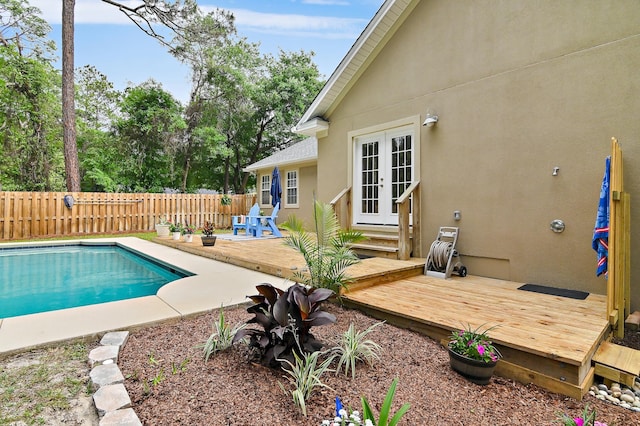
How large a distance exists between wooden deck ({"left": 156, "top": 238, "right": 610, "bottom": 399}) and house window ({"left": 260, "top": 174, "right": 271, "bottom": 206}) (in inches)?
342

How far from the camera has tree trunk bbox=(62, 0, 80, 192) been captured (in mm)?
11719

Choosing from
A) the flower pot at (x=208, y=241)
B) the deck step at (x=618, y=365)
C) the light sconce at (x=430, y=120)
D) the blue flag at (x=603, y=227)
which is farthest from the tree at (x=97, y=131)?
the deck step at (x=618, y=365)

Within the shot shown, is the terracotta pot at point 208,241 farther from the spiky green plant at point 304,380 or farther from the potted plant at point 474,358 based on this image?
the potted plant at point 474,358

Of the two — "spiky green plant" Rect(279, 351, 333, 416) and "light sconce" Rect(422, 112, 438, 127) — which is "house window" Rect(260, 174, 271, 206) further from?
"spiky green plant" Rect(279, 351, 333, 416)

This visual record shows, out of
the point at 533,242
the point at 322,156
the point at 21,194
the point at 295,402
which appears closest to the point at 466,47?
the point at 533,242

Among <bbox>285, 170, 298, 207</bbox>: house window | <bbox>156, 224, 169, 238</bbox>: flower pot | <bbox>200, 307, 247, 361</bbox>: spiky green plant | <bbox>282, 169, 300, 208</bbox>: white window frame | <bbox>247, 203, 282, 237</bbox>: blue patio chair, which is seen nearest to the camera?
<bbox>200, 307, 247, 361</bbox>: spiky green plant

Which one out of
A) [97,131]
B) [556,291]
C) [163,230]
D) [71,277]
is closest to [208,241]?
[71,277]

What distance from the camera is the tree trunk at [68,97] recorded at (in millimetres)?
11719

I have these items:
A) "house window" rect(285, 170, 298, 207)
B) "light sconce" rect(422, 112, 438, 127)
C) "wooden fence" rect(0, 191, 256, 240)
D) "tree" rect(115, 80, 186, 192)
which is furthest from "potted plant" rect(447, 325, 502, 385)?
"tree" rect(115, 80, 186, 192)

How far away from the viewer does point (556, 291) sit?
408 centimetres

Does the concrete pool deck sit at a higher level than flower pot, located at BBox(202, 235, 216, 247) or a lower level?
lower

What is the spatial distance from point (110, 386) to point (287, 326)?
116 centimetres

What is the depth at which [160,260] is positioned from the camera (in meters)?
6.89

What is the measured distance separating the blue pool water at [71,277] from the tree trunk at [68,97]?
3906 millimetres
